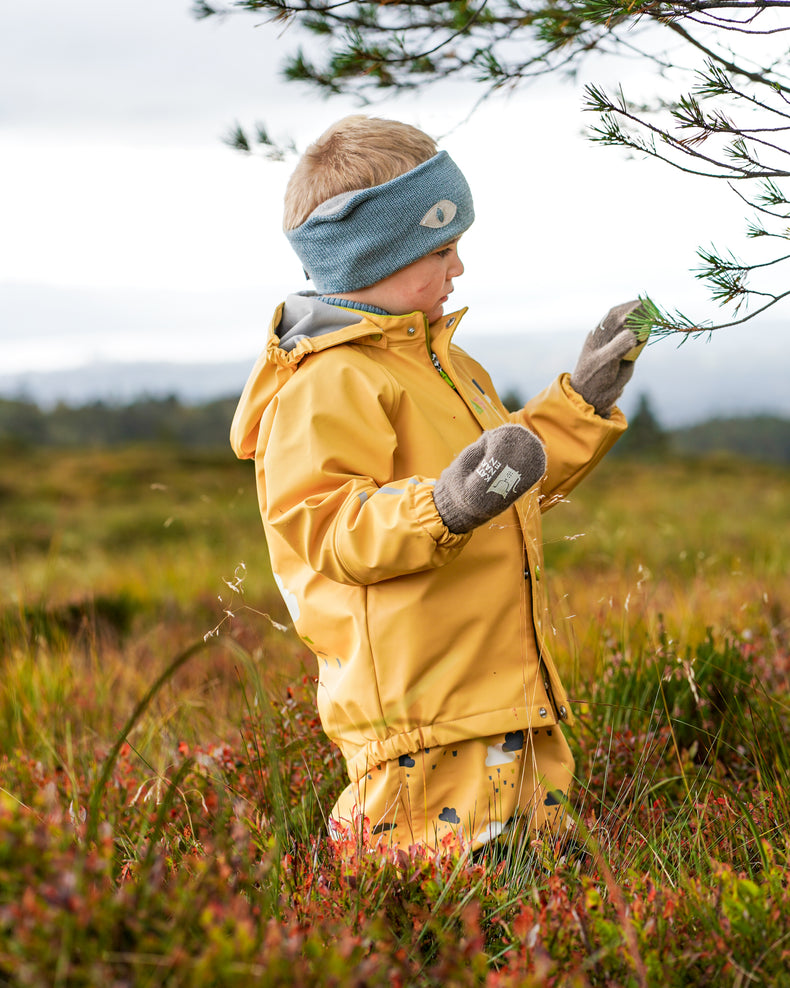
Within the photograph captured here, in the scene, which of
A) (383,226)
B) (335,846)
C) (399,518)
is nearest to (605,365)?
(383,226)

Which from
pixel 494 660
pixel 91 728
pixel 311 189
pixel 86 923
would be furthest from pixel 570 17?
pixel 91 728

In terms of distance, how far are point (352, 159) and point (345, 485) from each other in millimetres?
896

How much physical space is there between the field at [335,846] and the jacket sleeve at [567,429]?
29 cm

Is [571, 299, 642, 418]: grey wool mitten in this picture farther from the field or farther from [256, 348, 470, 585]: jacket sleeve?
[256, 348, 470, 585]: jacket sleeve

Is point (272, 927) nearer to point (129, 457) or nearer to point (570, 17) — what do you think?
point (570, 17)

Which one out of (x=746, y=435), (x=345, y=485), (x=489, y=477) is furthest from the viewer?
(x=746, y=435)

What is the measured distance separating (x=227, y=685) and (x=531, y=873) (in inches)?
103

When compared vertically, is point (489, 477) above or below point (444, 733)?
above

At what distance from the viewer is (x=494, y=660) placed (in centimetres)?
214

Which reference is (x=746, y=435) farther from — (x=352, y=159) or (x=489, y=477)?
(x=489, y=477)

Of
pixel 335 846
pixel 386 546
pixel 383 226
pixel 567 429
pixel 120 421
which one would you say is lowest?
pixel 120 421

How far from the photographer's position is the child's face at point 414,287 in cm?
228

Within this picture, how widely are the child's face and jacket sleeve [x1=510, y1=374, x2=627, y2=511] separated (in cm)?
53

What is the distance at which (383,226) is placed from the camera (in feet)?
7.16
